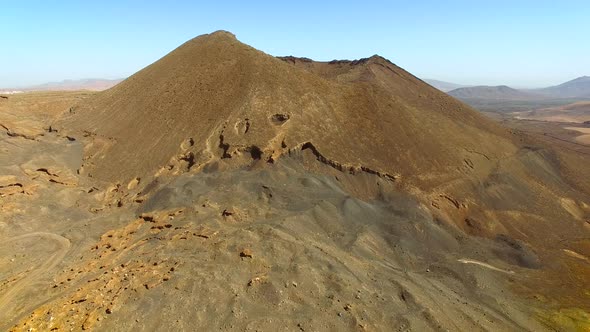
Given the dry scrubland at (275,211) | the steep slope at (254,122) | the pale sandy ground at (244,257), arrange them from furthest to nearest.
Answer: the steep slope at (254,122)
the dry scrubland at (275,211)
the pale sandy ground at (244,257)

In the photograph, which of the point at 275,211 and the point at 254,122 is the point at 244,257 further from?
the point at 254,122

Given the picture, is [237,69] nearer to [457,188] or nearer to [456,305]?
[457,188]

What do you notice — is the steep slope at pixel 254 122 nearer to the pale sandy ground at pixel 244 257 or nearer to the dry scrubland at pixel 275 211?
the dry scrubland at pixel 275 211

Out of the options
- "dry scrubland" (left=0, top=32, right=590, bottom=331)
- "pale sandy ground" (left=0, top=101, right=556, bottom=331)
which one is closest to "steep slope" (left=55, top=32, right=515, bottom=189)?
"dry scrubland" (left=0, top=32, right=590, bottom=331)

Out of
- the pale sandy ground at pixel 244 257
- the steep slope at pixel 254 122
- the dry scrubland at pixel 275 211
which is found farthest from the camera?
the steep slope at pixel 254 122

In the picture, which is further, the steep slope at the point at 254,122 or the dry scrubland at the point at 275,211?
the steep slope at the point at 254,122

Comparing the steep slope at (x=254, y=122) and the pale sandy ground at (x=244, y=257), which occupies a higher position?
the steep slope at (x=254, y=122)

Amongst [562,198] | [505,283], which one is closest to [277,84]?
[505,283]

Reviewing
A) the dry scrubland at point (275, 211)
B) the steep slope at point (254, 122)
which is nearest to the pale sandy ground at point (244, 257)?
the dry scrubland at point (275, 211)

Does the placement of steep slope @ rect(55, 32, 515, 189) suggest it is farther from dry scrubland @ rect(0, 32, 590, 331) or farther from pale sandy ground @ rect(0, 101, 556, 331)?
pale sandy ground @ rect(0, 101, 556, 331)
